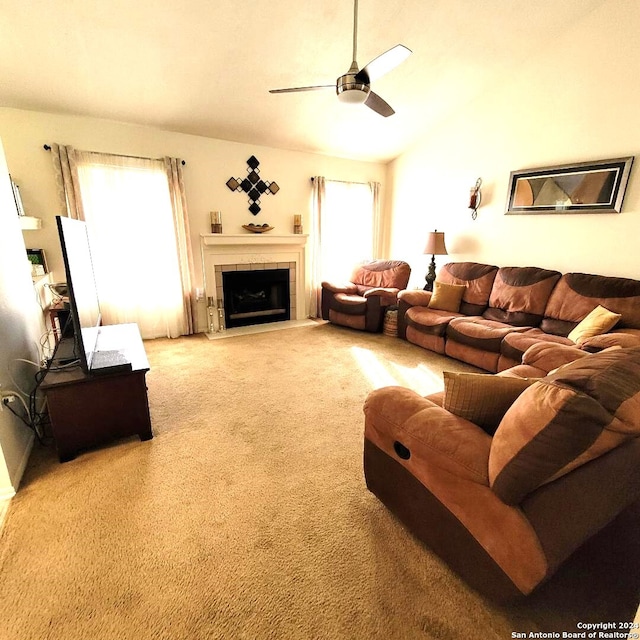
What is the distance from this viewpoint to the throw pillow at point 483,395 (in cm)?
122

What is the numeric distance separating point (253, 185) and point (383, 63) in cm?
274

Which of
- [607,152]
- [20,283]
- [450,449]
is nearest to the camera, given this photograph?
[450,449]

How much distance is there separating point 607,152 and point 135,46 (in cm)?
420

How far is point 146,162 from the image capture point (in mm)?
3693

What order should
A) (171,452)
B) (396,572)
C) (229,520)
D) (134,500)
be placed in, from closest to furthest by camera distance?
(396,572), (229,520), (134,500), (171,452)

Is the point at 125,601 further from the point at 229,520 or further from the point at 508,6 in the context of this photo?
the point at 508,6

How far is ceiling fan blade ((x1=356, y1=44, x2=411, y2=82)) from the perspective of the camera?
77.3 inches

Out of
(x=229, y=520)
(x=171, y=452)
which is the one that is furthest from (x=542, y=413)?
(x=171, y=452)

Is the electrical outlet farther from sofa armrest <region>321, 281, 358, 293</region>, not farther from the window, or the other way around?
the window

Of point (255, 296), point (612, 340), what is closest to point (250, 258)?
point (255, 296)

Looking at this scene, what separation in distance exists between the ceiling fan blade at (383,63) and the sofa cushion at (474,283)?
252 centimetres

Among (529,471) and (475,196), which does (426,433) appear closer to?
(529,471)

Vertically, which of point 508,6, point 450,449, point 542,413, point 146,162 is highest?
point 508,6

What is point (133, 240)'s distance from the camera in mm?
3787
